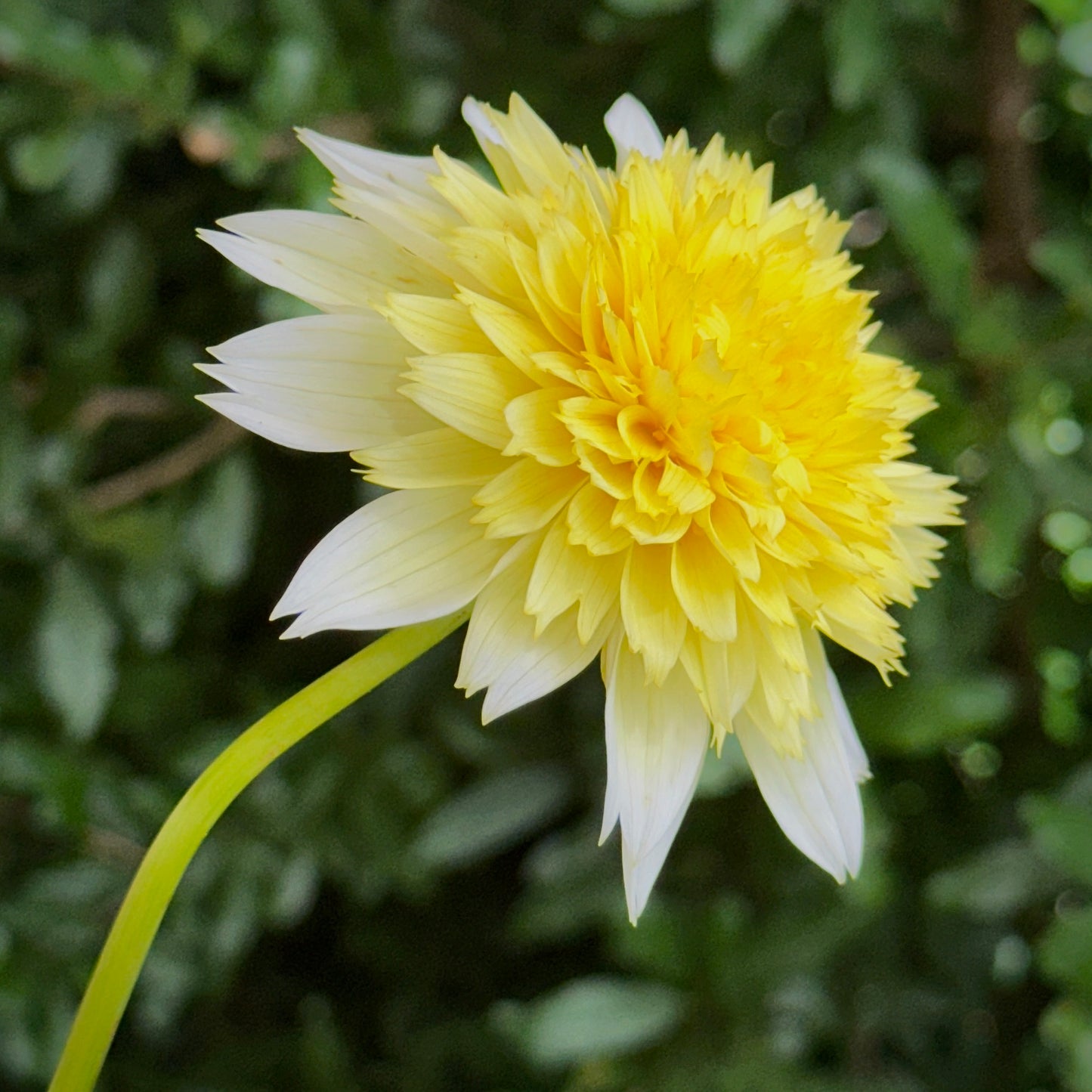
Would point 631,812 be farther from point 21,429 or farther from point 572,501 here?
point 21,429

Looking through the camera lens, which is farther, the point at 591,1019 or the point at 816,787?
the point at 591,1019

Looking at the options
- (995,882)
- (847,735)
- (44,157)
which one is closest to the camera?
(847,735)

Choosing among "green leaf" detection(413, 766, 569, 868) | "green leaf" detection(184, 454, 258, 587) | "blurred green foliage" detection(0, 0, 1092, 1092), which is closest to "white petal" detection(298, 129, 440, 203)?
"blurred green foliage" detection(0, 0, 1092, 1092)

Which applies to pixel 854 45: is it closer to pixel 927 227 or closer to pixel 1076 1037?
pixel 927 227

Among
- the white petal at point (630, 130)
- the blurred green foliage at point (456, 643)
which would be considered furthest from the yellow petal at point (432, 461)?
the blurred green foliage at point (456, 643)

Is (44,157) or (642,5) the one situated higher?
(44,157)

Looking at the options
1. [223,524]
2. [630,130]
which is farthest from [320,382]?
[223,524]

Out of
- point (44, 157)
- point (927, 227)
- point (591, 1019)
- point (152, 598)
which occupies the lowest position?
point (591, 1019)
